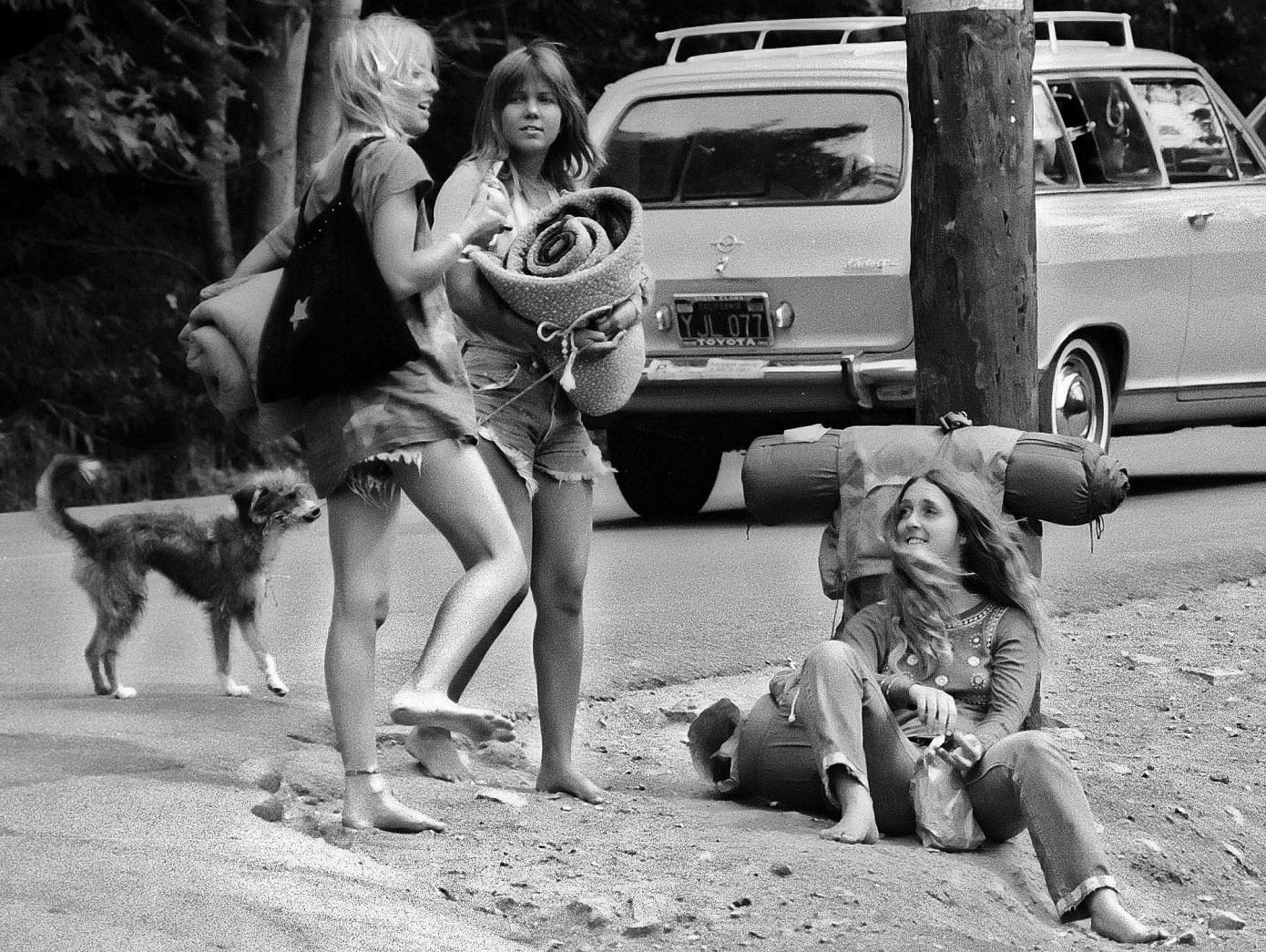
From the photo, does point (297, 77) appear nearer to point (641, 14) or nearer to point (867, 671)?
point (641, 14)

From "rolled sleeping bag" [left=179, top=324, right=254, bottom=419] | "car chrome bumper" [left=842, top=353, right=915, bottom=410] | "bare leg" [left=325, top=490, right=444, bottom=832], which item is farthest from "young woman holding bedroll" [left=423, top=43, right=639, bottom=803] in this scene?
"car chrome bumper" [left=842, top=353, right=915, bottom=410]

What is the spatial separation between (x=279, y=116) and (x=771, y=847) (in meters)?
11.3

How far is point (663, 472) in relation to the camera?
12273 millimetres

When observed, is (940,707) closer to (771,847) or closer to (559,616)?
(771,847)

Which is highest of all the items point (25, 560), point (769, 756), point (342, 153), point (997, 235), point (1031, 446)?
point (342, 153)

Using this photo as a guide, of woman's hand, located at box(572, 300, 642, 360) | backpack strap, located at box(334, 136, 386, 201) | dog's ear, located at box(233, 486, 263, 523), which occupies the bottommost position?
dog's ear, located at box(233, 486, 263, 523)

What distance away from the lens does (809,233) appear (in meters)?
11.1

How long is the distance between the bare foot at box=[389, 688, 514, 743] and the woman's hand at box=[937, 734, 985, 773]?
1.17m

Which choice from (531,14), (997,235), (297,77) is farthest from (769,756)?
(531,14)

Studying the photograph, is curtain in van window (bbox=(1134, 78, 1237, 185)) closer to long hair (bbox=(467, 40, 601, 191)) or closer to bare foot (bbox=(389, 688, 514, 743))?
long hair (bbox=(467, 40, 601, 191))

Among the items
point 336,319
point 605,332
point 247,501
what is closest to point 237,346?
point 336,319

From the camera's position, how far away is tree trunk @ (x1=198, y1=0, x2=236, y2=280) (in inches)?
651

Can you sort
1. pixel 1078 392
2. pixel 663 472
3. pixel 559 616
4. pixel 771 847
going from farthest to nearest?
pixel 663 472
pixel 1078 392
pixel 559 616
pixel 771 847

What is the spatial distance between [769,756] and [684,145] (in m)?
5.86
